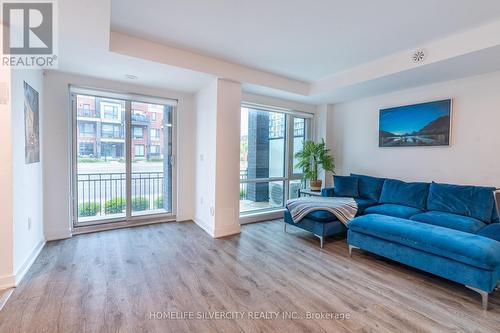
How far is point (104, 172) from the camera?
3896 mm

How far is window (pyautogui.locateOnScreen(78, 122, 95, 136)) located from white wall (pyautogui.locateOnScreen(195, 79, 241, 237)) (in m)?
1.68

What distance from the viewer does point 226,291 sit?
2.22 metres

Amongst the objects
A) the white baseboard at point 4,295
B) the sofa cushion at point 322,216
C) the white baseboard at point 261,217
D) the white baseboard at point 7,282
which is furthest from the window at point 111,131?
the sofa cushion at point 322,216

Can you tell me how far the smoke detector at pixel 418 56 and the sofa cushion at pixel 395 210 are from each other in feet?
6.29

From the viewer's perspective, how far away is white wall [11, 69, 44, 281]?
7.41ft

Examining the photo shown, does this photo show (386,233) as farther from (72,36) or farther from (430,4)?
(72,36)

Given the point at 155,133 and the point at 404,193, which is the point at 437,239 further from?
the point at 155,133

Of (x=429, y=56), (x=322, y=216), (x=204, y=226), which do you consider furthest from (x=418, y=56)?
(x=204, y=226)

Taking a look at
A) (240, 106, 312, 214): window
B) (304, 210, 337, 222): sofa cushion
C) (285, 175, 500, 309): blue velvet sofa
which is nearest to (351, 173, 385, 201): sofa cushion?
(285, 175, 500, 309): blue velvet sofa

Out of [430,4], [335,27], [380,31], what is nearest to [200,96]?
[335,27]

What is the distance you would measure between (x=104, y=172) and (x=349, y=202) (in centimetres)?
386

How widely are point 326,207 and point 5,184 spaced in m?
3.48

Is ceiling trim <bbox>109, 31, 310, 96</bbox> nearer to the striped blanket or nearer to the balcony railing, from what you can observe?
the balcony railing

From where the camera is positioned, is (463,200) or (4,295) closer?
(4,295)
